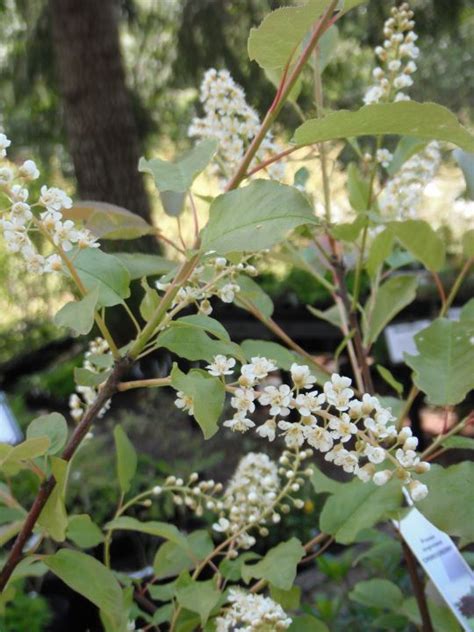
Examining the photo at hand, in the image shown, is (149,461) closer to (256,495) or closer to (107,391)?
(256,495)

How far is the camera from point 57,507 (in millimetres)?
503

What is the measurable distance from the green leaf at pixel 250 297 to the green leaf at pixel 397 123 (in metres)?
0.26

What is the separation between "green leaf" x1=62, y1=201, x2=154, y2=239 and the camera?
2.10 ft

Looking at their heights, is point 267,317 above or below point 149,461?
above

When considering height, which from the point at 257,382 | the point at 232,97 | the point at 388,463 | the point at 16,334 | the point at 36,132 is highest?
the point at 232,97

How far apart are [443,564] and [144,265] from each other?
15.2 inches

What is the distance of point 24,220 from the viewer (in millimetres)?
464

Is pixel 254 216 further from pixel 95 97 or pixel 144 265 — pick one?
pixel 95 97

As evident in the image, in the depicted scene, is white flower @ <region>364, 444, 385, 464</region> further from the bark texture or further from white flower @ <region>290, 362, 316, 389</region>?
the bark texture

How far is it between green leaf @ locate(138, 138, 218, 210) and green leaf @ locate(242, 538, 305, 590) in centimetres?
31

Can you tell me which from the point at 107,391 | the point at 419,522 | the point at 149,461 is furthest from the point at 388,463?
the point at 149,461

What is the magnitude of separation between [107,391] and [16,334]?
4903 mm

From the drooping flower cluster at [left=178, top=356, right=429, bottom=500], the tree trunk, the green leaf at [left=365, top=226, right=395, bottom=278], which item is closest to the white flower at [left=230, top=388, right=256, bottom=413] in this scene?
the drooping flower cluster at [left=178, top=356, right=429, bottom=500]

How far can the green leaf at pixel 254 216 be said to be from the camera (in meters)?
0.45
